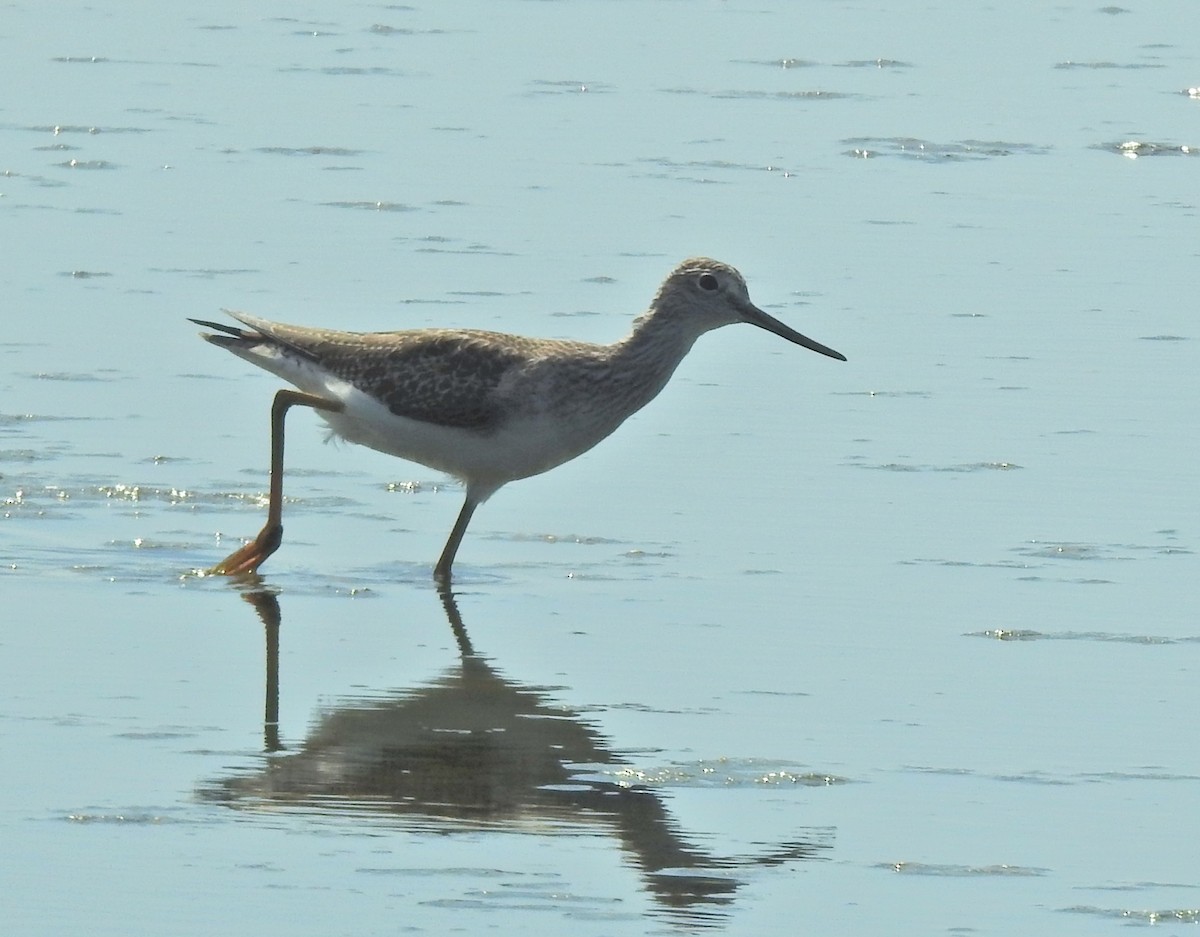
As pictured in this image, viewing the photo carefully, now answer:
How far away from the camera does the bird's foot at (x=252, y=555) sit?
8.32m

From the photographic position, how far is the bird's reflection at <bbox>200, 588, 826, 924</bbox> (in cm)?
596

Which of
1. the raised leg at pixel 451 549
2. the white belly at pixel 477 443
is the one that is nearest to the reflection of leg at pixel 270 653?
the raised leg at pixel 451 549

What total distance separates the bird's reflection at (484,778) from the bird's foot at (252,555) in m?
0.99

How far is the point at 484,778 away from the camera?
21.2 feet

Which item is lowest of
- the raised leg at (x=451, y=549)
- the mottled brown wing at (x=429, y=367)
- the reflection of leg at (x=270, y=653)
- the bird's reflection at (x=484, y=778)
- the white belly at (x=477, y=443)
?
the bird's reflection at (x=484, y=778)

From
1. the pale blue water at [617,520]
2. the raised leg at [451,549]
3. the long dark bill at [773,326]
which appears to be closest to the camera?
the pale blue water at [617,520]

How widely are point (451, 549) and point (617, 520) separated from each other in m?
0.80

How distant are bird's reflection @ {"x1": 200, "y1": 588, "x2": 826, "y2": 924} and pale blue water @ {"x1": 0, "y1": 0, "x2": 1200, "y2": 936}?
0.02 metres

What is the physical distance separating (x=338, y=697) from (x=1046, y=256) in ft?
20.3

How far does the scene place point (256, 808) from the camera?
6160 mm

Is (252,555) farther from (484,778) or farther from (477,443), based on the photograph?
(484,778)

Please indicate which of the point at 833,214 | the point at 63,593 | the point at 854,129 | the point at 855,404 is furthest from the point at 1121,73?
the point at 63,593

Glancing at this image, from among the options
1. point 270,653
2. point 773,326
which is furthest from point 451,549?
point 773,326

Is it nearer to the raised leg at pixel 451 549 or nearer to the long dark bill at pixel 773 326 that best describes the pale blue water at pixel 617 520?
the raised leg at pixel 451 549
